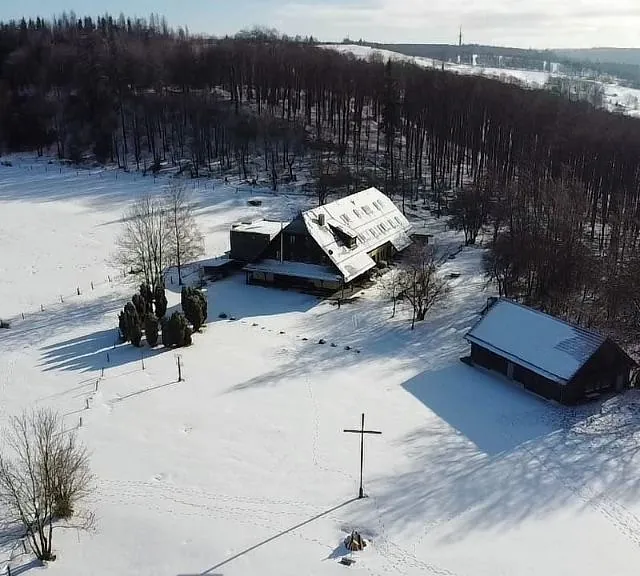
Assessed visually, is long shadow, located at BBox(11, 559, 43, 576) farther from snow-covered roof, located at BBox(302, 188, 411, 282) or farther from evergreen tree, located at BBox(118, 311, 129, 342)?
snow-covered roof, located at BBox(302, 188, 411, 282)

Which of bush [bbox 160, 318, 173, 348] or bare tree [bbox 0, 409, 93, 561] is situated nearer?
bare tree [bbox 0, 409, 93, 561]

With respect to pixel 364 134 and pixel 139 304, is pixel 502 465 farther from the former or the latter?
pixel 364 134

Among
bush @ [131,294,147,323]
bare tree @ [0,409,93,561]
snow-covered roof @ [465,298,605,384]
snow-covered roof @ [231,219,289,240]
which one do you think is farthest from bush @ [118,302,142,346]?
snow-covered roof @ [465,298,605,384]

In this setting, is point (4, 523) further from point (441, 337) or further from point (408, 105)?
point (408, 105)

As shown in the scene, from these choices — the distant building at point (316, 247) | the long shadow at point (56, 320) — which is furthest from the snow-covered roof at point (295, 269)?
the long shadow at point (56, 320)

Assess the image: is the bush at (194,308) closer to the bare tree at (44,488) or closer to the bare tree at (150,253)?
the bare tree at (150,253)

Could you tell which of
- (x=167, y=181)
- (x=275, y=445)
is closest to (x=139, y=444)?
(x=275, y=445)

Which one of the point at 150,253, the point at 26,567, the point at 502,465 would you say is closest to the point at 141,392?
the point at 26,567
